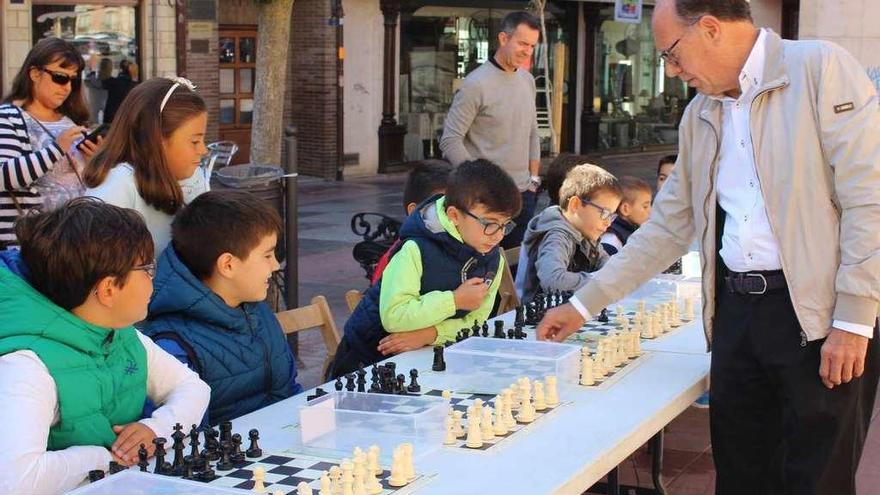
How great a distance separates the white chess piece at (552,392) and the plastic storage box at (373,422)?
38cm

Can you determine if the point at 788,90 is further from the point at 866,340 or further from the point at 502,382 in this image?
the point at 502,382

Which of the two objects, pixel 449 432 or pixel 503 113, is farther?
pixel 503 113

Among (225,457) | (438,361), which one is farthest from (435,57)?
(225,457)

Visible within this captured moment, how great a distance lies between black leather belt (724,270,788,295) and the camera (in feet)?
12.2

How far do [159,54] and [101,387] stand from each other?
1405 centimetres

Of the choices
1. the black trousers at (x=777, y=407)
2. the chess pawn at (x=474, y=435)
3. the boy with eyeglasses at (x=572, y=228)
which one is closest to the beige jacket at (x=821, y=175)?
the black trousers at (x=777, y=407)

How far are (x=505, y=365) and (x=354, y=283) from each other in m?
7.03

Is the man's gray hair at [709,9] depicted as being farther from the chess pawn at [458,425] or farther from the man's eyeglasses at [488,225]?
the chess pawn at [458,425]

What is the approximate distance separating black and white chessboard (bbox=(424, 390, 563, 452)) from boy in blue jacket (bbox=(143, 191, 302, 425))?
0.59 metres

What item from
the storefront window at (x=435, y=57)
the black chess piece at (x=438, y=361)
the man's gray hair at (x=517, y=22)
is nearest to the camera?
the black chess piece at (x=438, y=361)

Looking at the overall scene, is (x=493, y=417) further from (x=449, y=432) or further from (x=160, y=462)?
(x=160, y=462)

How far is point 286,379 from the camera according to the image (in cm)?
407

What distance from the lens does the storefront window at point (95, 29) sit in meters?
15.6

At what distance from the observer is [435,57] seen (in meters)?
22.2
